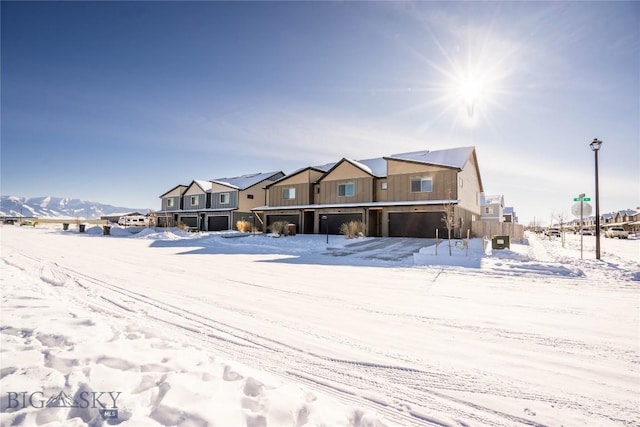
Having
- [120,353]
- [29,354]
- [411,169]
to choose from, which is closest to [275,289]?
[120,353]

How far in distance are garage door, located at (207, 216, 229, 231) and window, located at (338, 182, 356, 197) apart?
17020 millimetres

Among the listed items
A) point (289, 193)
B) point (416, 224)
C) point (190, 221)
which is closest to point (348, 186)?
point (289, 193)

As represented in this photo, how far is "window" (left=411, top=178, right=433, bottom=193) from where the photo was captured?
22.7 metres

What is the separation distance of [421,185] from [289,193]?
12910 millimetres

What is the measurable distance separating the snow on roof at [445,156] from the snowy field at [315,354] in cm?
1703

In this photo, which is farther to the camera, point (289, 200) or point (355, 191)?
point (289, 200)

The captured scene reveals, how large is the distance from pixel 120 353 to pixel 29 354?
101cm

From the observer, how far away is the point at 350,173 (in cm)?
2614

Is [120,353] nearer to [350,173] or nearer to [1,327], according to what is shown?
[1,327]

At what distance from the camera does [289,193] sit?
97.9ft

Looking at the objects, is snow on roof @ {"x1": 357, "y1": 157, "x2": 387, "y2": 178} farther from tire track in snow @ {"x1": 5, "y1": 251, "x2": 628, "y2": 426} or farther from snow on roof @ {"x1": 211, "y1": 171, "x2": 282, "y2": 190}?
tire track in snow @ {"x1": 5, "y1": 251, "x2": 628, "y2": 426}

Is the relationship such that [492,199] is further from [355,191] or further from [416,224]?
[355,191]

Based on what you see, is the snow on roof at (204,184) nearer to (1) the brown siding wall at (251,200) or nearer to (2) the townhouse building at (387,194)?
(1) the brown siding wall at (251,200)

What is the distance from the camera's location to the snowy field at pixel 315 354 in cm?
255
